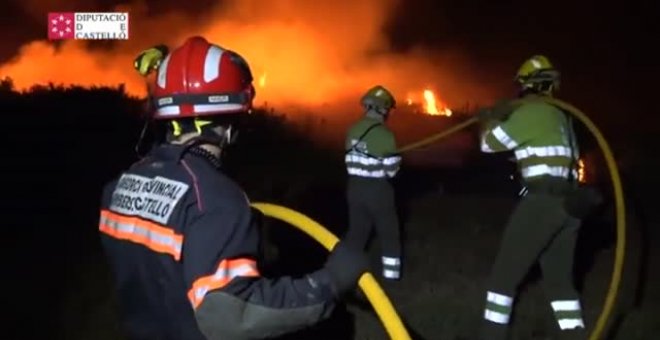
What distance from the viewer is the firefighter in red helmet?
348cm

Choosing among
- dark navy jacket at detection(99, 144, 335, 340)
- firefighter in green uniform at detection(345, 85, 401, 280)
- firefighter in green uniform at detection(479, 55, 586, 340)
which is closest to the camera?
dark navy jacket at detection(99, 144, 335, 340)

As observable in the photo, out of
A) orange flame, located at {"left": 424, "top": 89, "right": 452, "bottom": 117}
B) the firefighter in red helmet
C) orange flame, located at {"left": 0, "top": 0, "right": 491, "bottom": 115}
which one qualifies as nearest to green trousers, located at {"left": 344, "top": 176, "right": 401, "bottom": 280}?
the firefighter in red helmet

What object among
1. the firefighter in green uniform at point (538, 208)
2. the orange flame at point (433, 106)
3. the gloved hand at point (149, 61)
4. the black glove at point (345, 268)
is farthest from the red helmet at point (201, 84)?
the orange flame at point (433, 106)

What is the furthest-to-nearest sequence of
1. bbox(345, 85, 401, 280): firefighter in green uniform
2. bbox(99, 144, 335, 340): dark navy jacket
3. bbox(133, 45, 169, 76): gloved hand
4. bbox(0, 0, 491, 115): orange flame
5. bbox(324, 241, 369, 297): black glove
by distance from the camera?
bbox(0, 0, 491, 115): orange flame, bbox(345, 85, 401, 280): firefighter in green uniform, bbox(133, 45, 169, 76): gloved hand, bbox(324, 241, 369, 297): black glove, bbox(99, 144, 335, 340): dark navy jacket

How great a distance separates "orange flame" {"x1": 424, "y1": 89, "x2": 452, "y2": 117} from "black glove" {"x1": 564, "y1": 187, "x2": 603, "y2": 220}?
18218 mm

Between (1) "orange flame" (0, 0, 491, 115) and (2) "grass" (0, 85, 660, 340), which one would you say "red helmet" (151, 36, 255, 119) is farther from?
(1) "orange flame" (0, 0, 491, 115)

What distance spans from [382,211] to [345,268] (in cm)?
666

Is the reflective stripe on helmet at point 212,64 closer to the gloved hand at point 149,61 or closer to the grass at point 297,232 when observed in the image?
the gloved hand at point 149,61

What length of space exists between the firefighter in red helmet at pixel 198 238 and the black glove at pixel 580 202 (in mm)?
4108

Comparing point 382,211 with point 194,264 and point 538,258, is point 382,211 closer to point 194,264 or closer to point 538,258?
point 538,258

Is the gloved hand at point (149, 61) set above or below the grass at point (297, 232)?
above

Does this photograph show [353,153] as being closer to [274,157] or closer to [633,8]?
[274,157]

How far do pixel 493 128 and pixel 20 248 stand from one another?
6091 millimetres

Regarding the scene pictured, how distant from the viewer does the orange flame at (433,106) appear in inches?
1036
